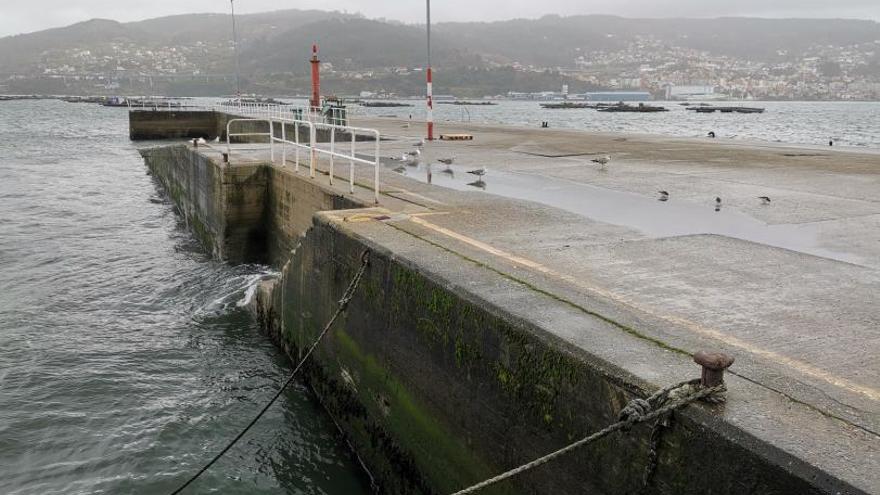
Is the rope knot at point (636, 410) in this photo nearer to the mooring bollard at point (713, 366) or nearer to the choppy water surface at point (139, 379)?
the mooring bollard at point (713, 366)

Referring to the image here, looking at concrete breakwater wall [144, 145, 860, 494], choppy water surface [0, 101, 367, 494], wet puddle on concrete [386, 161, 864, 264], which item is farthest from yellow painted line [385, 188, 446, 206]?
choppy water surface [0, 101, 367, 494]

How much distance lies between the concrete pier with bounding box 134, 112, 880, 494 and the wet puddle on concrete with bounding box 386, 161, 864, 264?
0.29 ft

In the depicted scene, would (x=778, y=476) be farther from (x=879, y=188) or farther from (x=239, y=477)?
(x=879, y=188)

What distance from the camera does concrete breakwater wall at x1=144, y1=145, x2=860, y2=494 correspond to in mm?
3045

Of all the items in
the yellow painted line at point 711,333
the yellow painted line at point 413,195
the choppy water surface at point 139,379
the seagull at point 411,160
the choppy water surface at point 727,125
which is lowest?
the choppy water surface at point 139,379

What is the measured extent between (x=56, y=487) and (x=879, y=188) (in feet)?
38.6

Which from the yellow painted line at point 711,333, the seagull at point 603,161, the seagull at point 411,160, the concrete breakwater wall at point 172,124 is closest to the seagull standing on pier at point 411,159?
the seagull at point 411,160

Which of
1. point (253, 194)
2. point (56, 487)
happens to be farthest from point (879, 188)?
point (56, 487)

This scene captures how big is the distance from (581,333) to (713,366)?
3.27 ft

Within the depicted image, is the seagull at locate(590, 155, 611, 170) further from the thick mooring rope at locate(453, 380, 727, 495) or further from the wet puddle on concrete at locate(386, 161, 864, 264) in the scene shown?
the thick mooring rope at locate(453, 380, 727, 495)

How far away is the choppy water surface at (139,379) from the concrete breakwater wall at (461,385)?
22.2 inches

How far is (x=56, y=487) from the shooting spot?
6180mm

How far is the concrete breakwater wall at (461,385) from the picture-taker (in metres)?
3.04

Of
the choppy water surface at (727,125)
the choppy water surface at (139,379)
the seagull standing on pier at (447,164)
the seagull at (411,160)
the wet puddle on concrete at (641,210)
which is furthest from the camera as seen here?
the choppy water surface at (727,125)
